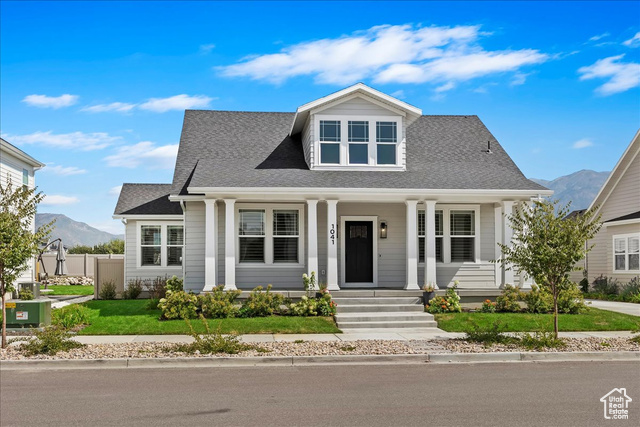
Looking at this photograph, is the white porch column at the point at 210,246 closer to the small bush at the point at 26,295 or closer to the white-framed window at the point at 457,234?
the white-framed window at the point at 457,234

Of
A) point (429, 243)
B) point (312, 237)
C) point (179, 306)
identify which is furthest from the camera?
point (429, 243)

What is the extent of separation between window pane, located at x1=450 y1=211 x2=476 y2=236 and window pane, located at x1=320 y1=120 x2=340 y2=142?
15.2 ft

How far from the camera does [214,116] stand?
24.0 meters

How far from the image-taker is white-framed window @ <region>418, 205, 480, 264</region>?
20.6 metres

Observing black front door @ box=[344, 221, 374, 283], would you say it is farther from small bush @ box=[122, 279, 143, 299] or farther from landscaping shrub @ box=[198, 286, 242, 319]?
small bush @ box=[122, 279, 143, 299]

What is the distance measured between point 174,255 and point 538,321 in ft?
44.6

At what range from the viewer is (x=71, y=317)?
52.4 feet

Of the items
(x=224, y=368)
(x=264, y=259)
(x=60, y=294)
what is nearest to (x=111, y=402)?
(x=224, y=368)

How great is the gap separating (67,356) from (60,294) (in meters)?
17.7

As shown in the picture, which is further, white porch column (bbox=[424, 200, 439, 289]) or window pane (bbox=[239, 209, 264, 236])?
window pane (bbox=[239, 209, 264, 236])

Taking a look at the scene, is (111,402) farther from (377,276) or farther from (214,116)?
(214,116)

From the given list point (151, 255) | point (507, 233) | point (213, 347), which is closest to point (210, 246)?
point (213, 347)

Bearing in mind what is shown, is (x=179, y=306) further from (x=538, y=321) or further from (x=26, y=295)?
(x=538, y=321)

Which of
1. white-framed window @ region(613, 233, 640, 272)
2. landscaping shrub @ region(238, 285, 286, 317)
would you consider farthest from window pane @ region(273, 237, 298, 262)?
white-framed window @ region(613, 233, 640, 272)
